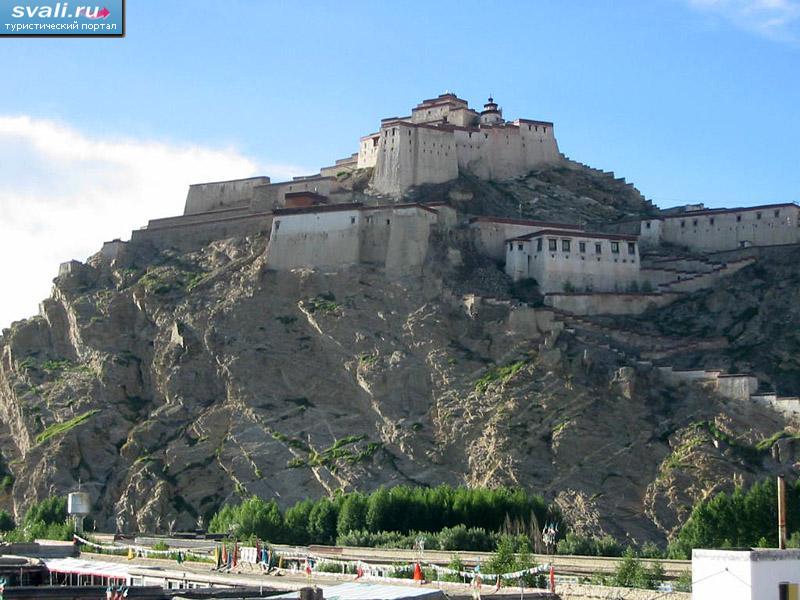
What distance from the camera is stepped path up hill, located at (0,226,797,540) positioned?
3418 inches

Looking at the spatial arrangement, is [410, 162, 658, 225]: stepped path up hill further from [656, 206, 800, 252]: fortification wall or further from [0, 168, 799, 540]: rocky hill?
[656, 206, 800, 252]: fortification wall

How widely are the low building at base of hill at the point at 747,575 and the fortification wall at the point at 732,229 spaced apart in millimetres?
76106

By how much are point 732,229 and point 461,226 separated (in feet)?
59.8

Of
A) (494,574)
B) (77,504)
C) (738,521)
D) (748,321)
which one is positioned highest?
(748,321)

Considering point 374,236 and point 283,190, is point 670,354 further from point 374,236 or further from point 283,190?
point 283,190

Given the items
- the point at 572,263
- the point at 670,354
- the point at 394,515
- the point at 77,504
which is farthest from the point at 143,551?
the point at 572,263

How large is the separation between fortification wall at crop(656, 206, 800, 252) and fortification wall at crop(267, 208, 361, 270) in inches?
874

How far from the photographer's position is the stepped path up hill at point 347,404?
285ft

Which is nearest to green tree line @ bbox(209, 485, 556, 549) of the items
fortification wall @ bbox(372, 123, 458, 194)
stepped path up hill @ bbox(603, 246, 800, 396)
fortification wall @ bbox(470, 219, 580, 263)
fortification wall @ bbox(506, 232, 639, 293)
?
stepped path up hill @ bbox(603, 246, 800, 396)

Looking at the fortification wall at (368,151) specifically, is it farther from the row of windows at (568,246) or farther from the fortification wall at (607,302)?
the fortification wall at (607,302)

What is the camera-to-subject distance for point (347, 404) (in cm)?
9538

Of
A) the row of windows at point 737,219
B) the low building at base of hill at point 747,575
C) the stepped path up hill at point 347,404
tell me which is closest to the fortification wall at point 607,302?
the stepped path up hill at point 347,404

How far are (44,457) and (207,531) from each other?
15.1 metres

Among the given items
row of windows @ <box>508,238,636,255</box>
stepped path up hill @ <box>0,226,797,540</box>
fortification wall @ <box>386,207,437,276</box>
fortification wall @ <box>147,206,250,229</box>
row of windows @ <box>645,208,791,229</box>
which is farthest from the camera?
fortification wall @ <box>147,206,250,229</box>
